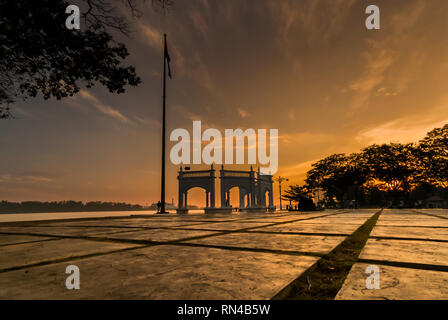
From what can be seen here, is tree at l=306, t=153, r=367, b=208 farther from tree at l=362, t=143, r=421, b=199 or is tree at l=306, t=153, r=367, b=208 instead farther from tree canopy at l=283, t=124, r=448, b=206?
tree at l=362, t=143, r=421, b=199

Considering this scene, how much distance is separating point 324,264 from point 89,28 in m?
5.92

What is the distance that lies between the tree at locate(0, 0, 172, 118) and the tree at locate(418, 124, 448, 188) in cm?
3145

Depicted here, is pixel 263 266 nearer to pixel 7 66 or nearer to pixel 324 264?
pixel 324 264

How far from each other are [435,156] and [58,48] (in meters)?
33.4

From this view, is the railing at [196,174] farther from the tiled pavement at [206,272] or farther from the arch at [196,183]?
the tiled pavement at [206,272]

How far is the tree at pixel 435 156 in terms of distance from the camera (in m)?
24.4

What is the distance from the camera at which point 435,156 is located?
2475cm

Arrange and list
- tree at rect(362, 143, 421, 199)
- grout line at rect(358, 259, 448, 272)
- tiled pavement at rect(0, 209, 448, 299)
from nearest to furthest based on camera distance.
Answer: tiled pavement at rect(0, 209, 448, 299) → grout line at rect(358, 259, 448, 272) → tree at rect(362, 143, 421, 199)

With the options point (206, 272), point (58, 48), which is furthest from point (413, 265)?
point (58, 48)

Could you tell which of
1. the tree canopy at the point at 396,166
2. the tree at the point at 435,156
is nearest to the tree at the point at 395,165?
the tree canopy at the point at 396,166

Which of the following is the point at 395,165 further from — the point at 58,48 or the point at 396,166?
the point at 58,48

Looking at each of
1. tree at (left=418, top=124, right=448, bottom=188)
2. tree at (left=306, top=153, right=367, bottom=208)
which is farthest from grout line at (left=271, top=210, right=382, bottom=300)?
tree at (left=306, top=153, right=367, bottom=208)

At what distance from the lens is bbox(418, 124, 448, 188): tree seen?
2438 centimetres
